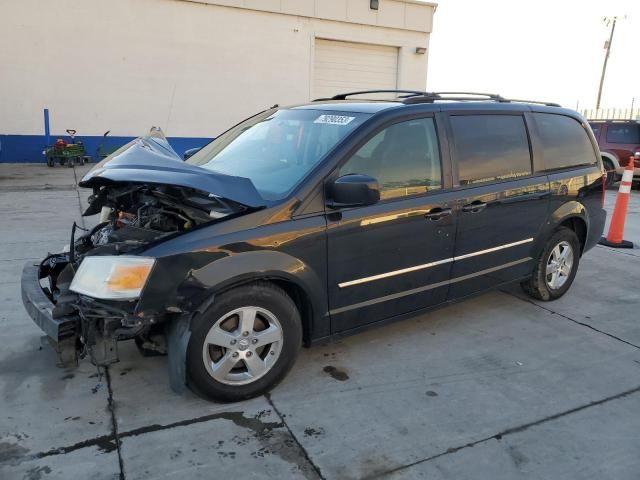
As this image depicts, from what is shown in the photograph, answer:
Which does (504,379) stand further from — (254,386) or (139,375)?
(139,375)

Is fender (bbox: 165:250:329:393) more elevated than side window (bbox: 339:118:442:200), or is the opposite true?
side window (bbox: 339:118:442:200)

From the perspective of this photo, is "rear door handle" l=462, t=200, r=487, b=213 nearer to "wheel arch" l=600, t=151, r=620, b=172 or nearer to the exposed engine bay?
the exposed engine bay

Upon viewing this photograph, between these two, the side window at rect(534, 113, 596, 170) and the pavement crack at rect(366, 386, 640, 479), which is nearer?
the pavement crack at rect(366, 386, 640, 479)

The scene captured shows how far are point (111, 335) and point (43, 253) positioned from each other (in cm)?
374

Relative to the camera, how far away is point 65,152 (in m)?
13.9

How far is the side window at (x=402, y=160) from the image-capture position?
11.1ft

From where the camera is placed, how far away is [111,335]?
2.82 meters

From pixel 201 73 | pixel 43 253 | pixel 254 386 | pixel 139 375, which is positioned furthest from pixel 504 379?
pixel 201 73

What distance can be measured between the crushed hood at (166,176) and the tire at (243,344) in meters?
0.54

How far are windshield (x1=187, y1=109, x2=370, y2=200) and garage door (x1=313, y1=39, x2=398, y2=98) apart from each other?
13.7 meters

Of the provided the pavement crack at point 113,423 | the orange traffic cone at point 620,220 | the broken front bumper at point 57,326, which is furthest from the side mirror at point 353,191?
the orange traffic cone at point 620,220

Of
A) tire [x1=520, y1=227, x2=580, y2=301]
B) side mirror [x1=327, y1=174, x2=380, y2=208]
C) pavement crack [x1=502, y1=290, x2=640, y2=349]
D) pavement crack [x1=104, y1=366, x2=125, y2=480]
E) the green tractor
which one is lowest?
pavement crack [x1=104, y1=366, x2=125, y2=480]

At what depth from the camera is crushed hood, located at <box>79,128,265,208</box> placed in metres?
2.78

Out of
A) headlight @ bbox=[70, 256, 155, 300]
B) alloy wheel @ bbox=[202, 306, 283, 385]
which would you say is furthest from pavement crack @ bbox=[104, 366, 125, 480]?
headlight @ bbox=[70, 256, 155, 300]
